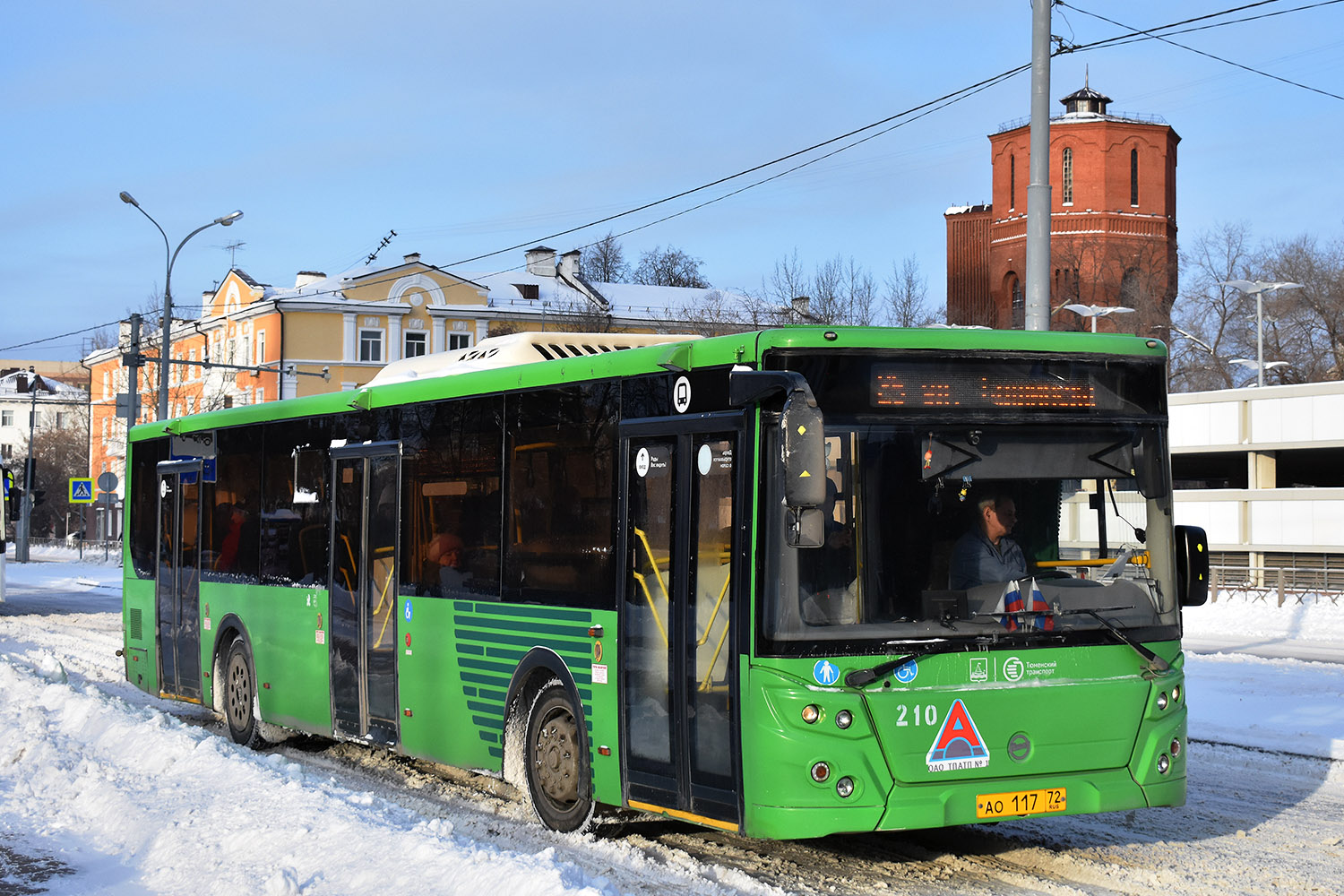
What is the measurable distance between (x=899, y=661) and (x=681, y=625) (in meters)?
1.25

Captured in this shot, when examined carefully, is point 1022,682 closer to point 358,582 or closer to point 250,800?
point 250,800

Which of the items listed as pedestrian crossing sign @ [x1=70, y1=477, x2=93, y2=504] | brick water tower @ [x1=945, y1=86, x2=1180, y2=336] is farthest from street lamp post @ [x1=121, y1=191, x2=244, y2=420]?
brick water tower @ [x1=945, y1=86, x2=1180, y2=336]

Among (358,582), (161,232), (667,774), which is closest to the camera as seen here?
(667,774)

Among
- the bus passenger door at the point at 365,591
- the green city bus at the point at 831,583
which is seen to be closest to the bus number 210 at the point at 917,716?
the green city bus at the point at 831,583

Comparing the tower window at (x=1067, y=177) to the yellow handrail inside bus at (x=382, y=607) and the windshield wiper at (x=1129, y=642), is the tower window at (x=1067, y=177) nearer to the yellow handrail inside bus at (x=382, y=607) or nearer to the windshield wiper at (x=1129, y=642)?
the yellow handrail inside bus at (x=382, y=607)

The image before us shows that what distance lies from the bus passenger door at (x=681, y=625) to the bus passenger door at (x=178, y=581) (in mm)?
7468

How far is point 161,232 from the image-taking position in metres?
38.8

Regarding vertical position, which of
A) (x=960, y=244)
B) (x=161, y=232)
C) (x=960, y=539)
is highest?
(x=960, y=244)

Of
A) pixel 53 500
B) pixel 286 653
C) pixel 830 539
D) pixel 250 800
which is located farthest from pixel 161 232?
pixel 53 500

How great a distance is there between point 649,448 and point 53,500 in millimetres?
94987

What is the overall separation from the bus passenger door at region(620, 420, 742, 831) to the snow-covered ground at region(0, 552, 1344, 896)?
0.47 metres

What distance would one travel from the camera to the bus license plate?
7383mm

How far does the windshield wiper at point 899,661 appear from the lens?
7207 mm

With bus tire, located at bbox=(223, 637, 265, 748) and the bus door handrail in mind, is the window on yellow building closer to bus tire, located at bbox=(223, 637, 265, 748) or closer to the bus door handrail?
bus tire, located at bbox=(223, 637, 265, 748)
